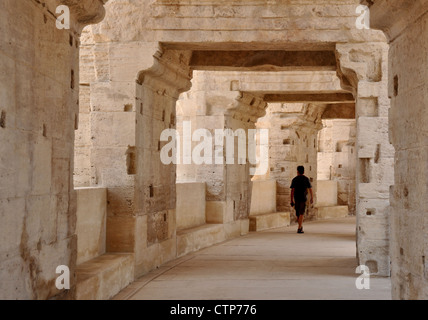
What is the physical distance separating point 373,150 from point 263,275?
6.59ft

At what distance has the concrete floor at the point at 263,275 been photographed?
6.53 meters

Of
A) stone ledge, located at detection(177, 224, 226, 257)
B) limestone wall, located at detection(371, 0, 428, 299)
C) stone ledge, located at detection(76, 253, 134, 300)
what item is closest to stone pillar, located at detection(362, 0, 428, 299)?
limestone wall, located at detection(371, 0, 428, 299)

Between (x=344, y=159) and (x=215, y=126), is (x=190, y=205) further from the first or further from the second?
(x=344, y=159)

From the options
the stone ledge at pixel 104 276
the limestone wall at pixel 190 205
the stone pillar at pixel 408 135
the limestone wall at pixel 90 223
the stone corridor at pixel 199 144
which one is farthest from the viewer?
the limestone wall at pixel 190 205

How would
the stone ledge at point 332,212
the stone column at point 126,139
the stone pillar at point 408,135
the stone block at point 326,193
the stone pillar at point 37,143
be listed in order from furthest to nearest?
1. the stone block at point 326,193
2. the stone ledge at point 332,212
3. the stone column at point 126,139
4. the stone pillar at point 408,135
5. the stone pillar at point 37,143

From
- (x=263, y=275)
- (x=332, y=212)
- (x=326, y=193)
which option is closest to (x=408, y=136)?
(x=263, y=275)

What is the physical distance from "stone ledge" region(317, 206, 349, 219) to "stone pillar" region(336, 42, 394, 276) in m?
9.15

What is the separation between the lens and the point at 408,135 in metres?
4.09

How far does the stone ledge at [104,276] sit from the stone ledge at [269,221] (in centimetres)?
610

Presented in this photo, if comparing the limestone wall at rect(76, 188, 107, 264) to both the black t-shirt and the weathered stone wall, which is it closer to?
the black t-shirt

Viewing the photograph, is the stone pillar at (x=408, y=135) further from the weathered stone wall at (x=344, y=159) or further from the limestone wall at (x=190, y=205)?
the weathered stone wall at (x=344, y=159)

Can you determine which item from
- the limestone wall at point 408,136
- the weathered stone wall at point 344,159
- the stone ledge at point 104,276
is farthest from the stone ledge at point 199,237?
the weathered stone wall at point 344,159

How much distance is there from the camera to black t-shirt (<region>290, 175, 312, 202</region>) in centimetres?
1256

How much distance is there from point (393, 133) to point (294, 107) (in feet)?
33.5
